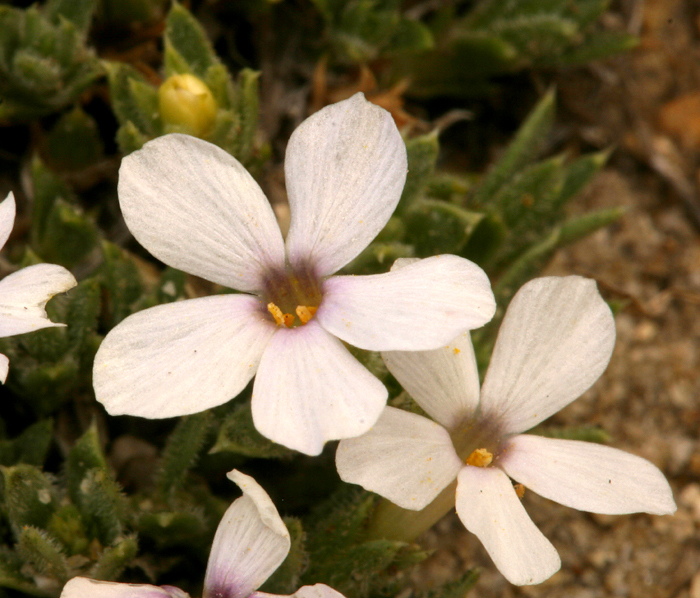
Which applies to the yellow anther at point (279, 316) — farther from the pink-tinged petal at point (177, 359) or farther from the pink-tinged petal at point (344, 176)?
the pink-tinged petal at point (344, 176)

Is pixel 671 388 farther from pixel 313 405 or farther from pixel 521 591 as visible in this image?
pixel 313 405

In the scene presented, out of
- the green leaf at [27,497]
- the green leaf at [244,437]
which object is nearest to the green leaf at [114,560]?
the green leaf at [27,497]

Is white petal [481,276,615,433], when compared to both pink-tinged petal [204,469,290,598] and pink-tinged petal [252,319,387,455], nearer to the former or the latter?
pink-tinged petal [252,319,387,455]

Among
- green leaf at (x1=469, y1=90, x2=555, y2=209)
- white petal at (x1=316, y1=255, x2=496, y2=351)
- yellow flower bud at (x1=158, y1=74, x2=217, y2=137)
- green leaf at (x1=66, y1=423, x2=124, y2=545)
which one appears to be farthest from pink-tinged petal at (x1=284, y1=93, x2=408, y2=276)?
green leaf at (x1=469, y1=90, x2=555, y2=209)

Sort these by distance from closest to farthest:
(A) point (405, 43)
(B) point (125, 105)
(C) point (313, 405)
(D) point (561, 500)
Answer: (C) point (313, 405)
(D) point (561, 500)
(B) point (125, 105)
(A) point (405, 43)

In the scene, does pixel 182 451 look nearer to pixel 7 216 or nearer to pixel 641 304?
pixel 7 216

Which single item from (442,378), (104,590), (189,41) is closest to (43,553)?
(104,590)

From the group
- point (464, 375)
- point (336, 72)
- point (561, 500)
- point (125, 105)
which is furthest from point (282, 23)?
point (561, 500)
